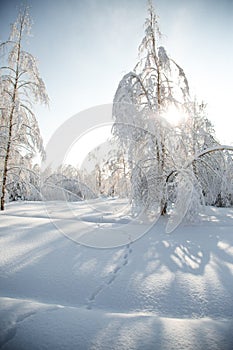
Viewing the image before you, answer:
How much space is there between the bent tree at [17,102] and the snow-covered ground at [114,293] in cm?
484

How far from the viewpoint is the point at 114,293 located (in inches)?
84.7

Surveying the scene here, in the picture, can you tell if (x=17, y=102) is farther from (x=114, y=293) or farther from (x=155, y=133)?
(x=114, y=293)

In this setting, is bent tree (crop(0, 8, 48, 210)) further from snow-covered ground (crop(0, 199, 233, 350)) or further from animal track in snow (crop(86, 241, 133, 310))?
animal track in snow (crop(86, 241, 133, 310))

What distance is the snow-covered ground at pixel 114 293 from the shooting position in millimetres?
1479

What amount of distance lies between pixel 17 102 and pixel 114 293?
7.94 m

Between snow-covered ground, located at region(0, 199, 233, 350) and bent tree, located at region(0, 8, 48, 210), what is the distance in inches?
190

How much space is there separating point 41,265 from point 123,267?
3.90 feet

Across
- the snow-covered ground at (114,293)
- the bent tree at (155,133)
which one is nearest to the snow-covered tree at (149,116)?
the bent tree at (155,133)

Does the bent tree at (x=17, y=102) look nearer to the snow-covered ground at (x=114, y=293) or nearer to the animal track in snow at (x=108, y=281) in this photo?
the snow-covered ground at (x=114, y=293)

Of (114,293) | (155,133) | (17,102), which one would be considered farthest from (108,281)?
(17,102)

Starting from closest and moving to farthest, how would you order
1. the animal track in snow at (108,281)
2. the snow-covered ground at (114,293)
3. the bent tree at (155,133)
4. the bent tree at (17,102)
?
the snow-covered ground at (114,293)
the animal track in snow at (108,281)
the bent tree at (155,133)
the bent tree at (17,102)

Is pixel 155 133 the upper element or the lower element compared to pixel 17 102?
lower

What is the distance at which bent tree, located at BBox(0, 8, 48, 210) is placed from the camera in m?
7.66

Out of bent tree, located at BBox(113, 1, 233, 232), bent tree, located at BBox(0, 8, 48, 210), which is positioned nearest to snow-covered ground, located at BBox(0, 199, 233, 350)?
bent tree, located at BBox(113, 1, 233, 232)
